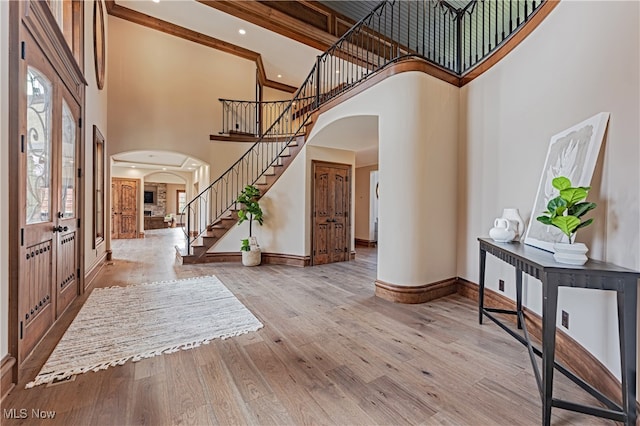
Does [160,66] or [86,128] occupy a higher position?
[160,66]

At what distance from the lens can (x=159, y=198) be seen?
16.7 metres

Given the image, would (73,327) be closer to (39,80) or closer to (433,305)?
(39,80)

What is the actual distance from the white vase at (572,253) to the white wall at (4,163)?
3.31 meters

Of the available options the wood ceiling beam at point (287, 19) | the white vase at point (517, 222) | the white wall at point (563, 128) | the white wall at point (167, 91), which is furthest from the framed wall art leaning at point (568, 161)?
the white wall at point (167, 91)

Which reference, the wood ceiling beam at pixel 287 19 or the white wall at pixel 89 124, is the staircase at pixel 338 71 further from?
the white wall at pixel 89 124

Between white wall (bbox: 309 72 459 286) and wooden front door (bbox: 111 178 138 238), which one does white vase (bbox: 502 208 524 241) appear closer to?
white wall (bbox: 309 72 459 286)

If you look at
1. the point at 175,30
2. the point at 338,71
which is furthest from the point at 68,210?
the point at 338,71

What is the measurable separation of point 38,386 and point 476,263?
13.5 feet

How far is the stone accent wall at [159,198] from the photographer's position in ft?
53.6

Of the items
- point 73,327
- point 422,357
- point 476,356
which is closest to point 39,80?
point 73,327

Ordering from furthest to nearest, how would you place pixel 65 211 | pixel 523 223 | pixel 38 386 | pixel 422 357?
pixel 65 211
pixel 523 223
pixel 422 357
pixel 38 386

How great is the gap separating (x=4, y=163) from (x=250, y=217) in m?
4.02

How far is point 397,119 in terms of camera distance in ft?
11.3

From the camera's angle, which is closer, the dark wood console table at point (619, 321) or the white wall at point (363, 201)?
the dark wood console table at point (619, 321)
